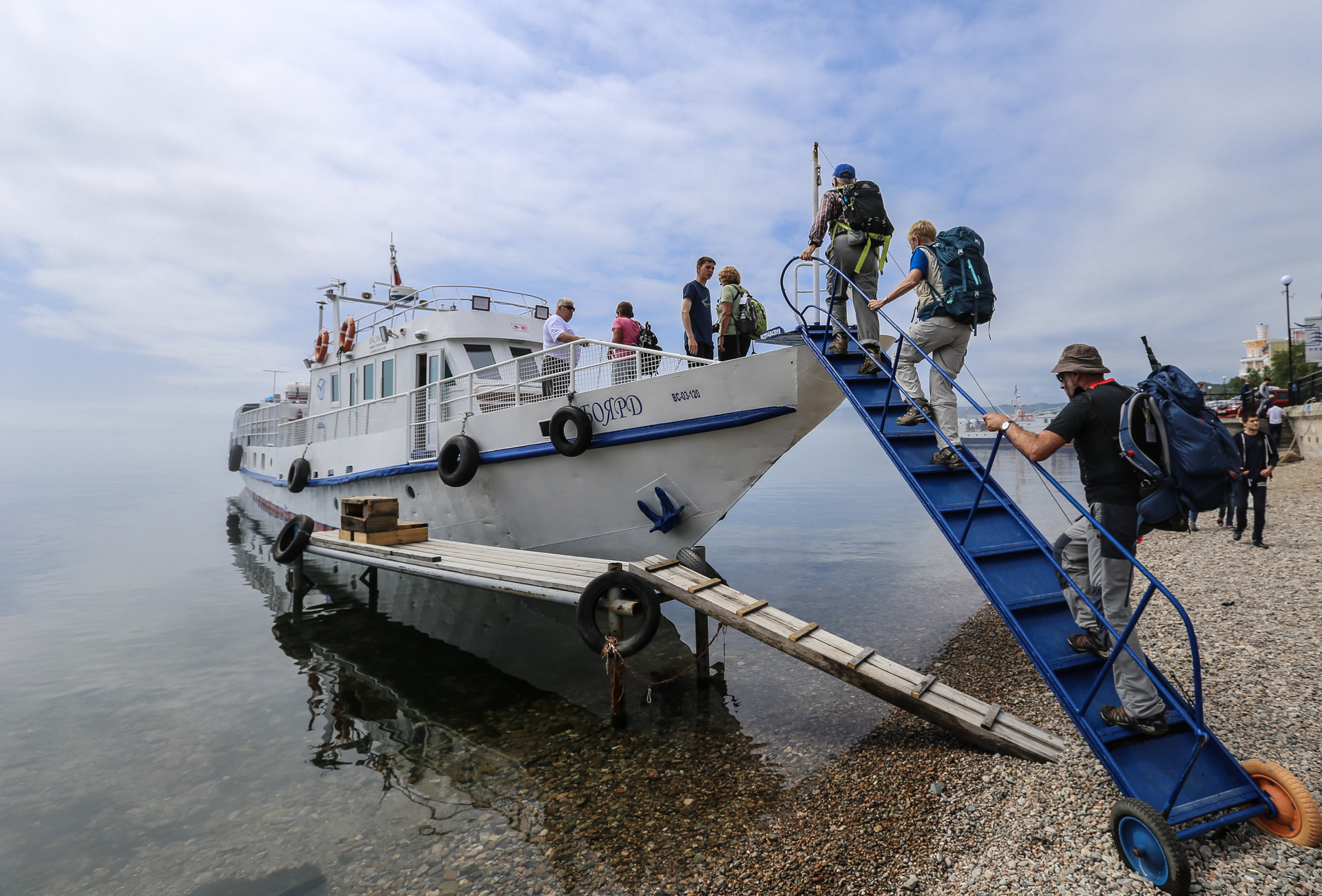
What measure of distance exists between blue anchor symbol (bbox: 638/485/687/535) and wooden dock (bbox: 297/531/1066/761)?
0.95 m

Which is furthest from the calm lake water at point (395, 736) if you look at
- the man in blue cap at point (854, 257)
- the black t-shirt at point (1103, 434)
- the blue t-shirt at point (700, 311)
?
the blue t-shirt at point (700, 311)

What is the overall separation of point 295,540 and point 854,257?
1032 centimetres

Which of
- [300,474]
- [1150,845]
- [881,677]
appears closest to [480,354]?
[300,474]

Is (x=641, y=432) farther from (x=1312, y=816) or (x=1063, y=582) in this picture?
(x=1312, y=816)

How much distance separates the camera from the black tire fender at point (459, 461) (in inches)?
350

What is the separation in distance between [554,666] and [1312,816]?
21.2 feet

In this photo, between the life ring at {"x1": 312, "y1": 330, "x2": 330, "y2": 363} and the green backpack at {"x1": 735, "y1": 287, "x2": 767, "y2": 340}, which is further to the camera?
the life ring at {"x1": 312, "y1": 330, "x2": 330, "y2": 363}

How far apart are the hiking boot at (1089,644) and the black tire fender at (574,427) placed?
5429 millimetres

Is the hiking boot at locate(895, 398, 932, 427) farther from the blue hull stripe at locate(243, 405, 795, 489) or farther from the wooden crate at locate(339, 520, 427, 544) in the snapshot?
the wooden crate at locate(339, 520, 427, 544)

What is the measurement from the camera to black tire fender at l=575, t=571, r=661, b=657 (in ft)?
19.6

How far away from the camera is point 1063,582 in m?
4.10

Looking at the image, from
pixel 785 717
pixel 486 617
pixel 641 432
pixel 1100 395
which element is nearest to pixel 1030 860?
Result: pixel 1100 395

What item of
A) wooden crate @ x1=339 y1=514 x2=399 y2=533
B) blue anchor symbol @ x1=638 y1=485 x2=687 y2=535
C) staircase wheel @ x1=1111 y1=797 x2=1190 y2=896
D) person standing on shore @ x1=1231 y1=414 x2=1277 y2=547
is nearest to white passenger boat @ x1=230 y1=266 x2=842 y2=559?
blue anchor symbol @ x1=638 y1=485 x2=687 y2=535

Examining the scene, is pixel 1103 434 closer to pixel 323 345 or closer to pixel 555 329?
pixel 555 329
